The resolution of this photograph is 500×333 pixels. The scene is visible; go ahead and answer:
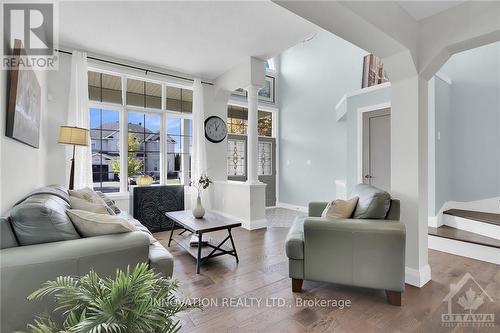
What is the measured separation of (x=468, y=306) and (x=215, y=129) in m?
4.35

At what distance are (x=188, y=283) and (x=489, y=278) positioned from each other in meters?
2.94

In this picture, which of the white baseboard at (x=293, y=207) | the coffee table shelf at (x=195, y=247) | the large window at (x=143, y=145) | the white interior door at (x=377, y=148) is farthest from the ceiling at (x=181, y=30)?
the white baseboard at (x=293, y=207)

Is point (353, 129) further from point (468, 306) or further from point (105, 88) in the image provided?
point (105, 88)

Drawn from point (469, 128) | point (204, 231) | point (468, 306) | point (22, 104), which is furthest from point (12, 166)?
point (469, 128)

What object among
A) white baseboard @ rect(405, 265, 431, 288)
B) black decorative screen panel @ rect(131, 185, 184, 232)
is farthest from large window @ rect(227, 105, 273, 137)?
white baseboard @ rect(405, 265, 431, 288)

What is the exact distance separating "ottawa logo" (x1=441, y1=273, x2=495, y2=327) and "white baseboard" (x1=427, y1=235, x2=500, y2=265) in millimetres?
701

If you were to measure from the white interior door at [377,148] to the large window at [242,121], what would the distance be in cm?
289

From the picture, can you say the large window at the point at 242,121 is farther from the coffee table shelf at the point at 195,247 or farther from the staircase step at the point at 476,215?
the staircase step at the point at 476,215

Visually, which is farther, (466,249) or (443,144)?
(443,144)

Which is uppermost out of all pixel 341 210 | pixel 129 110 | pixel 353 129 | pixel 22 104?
pixel 129 110

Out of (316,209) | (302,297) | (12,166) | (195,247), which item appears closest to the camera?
(12,166)

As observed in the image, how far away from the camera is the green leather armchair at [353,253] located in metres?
1.95

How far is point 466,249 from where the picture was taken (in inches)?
119

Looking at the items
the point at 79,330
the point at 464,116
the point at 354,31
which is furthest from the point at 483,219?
the point at 79,330
